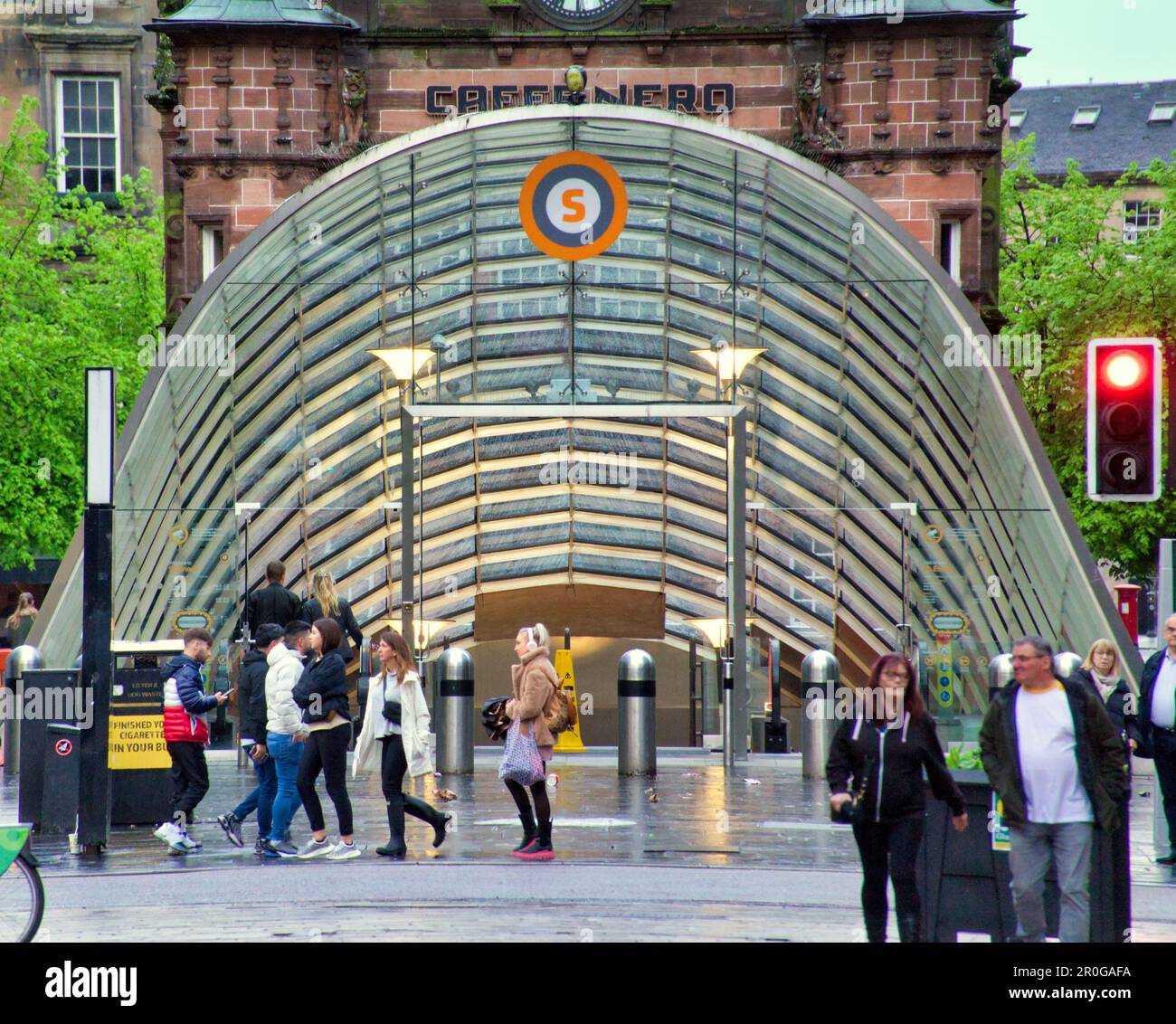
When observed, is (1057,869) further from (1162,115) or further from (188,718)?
(1162,115)

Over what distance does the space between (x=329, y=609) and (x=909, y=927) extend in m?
10.8

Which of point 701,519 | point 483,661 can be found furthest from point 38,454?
point 701,519

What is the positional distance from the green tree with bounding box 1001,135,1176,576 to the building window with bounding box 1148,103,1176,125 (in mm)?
36660

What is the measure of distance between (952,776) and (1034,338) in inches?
1122

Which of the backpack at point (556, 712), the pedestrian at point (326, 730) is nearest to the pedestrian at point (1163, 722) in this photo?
the backpack at point (556, 712)

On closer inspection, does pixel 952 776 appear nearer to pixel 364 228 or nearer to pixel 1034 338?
pixel 364 228

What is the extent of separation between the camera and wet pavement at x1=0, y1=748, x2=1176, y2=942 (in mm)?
10219

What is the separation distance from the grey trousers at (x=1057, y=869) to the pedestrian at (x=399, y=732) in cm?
510

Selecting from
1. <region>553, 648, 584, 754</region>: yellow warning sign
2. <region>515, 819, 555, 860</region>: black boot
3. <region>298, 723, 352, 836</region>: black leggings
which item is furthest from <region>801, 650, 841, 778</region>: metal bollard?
<region>298, 723, 352, 836</region>: black leggings

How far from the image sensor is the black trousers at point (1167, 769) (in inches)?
520

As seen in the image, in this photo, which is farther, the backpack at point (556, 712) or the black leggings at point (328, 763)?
the backpack at point (556, 712)

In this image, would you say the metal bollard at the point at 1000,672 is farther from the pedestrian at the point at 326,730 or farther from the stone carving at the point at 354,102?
the stone carving at the point at 354,102

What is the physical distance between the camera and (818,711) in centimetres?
1956

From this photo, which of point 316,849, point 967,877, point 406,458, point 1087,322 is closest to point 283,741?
point 316,849
